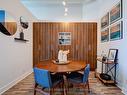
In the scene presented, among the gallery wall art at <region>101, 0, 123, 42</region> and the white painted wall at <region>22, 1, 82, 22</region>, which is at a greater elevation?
the white painted wall at <region>22, 1, 82, 22</region>

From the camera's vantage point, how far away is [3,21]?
346cm

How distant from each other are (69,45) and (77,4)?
2860 mm

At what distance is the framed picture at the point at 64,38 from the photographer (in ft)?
21.5

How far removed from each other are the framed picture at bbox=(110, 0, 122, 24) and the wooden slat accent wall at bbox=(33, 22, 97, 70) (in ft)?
6.76

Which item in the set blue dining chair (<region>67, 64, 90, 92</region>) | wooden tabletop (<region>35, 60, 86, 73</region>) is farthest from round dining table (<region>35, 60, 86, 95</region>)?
blue dining chair (<region>67, 64, 90, 92</region>)

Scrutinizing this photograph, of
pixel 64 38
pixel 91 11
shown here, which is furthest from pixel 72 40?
pixel 91 11

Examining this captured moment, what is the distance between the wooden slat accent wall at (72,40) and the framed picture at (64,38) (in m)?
0.14

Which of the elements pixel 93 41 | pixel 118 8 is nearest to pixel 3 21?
Answer: pixel 118 8

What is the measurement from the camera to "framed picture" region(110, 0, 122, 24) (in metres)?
3.76

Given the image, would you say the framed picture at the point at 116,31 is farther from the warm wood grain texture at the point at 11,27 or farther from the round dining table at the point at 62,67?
the warm wood grain texture at the point at 11,27

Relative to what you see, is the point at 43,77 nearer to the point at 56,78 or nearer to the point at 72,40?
the point at 56,78

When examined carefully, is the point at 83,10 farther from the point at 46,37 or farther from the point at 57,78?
the point at 57,78

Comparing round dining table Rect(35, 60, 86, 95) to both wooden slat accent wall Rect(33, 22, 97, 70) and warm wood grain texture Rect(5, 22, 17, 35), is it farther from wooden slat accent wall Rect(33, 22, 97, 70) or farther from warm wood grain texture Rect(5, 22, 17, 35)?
wooden slat accent wall Rect(33, 22, 97, 70)

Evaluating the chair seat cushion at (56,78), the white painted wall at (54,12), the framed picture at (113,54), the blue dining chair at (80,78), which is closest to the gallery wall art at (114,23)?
the framed picture at (113,54)
